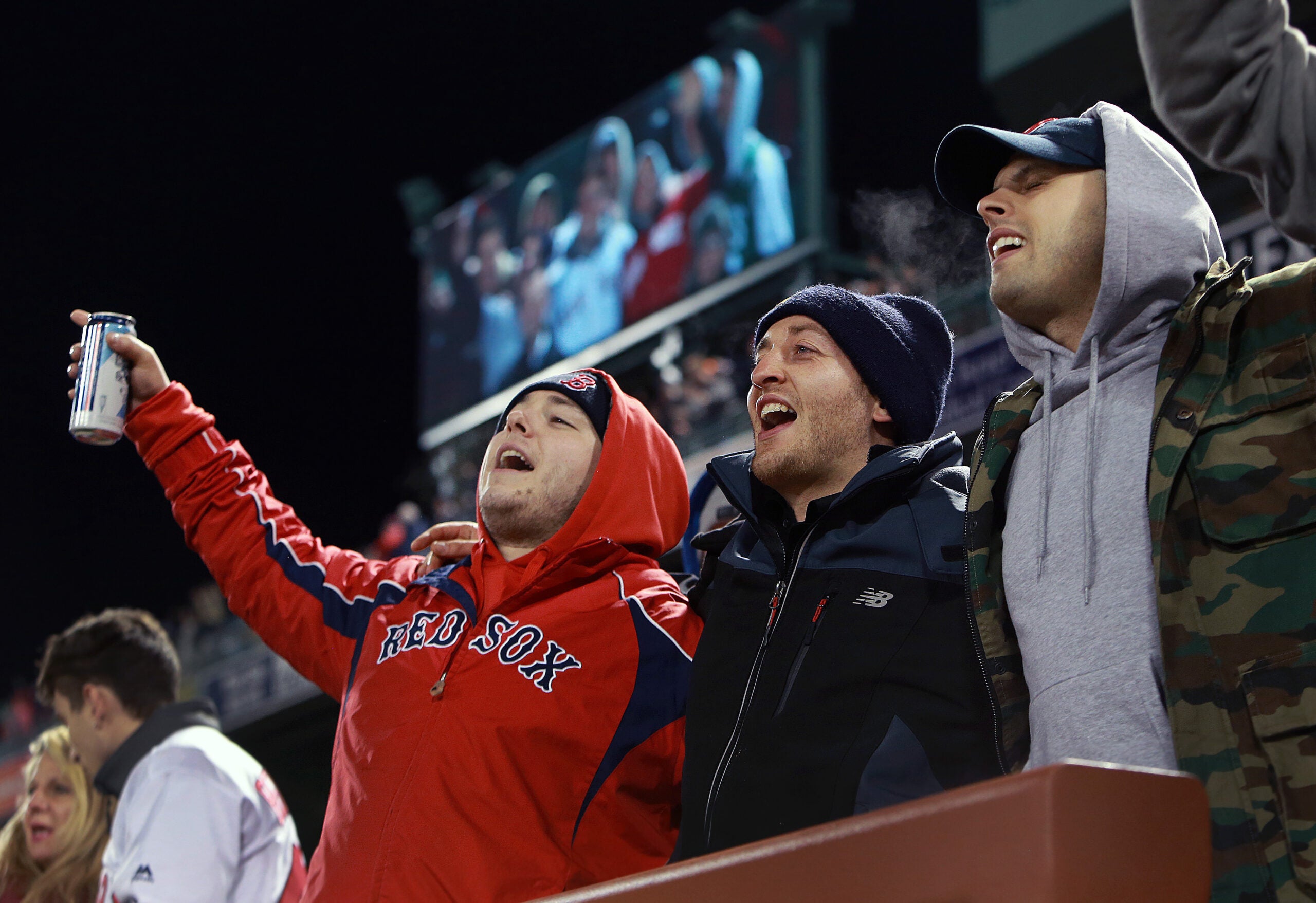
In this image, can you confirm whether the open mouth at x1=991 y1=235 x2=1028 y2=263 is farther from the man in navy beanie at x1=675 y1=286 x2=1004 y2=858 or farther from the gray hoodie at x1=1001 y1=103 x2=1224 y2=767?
the man in navy beanie at x1=675 y1=286 x2=1004 y2=858

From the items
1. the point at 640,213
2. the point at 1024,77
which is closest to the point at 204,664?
the point at 640,213

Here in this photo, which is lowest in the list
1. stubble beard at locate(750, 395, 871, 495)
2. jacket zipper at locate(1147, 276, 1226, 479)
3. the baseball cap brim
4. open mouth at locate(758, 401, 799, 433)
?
stubble beard at locate(750, 395, 871, 495)

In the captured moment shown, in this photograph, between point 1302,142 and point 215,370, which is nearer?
point 1302,142

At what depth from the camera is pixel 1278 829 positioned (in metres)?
1.47

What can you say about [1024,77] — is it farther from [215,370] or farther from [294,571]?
[294,571]

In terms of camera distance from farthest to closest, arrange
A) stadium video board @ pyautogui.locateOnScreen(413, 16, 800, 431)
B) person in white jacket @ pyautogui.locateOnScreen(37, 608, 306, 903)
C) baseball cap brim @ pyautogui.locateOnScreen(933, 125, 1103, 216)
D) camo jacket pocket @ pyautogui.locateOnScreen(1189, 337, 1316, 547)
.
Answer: stadium video board @ pyautogui.locateOnScreen(413, 16, 800, 431)
person in white jacket @ pyautogui.locateOnScreen(37, 608, 306, 903)
baseball cap brim @ pyautogui.locateOnScreen(933, 125, 1103, 216)
camo jacket pocket @ pyautogui.locateOnScreen(1189, 337, 1316, 547)

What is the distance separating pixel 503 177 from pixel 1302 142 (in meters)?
16.9

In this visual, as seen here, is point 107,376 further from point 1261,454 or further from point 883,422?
point 1261,454

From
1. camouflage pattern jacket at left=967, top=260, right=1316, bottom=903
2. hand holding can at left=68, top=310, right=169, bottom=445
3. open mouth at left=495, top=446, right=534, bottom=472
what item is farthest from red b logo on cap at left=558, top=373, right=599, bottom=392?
camouflage pattern jacket at left=967, top=260, right=1316, bottom=903

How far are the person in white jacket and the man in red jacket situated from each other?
0.56 m

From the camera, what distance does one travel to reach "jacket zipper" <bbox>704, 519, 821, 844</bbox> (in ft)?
6.48

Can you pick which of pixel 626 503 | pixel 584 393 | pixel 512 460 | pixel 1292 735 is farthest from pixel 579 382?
pixel 1292 735

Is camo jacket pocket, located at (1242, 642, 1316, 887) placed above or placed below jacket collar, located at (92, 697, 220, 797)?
above

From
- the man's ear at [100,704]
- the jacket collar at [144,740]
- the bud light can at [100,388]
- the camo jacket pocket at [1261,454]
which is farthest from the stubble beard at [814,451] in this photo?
the man's ear at [100,704]
